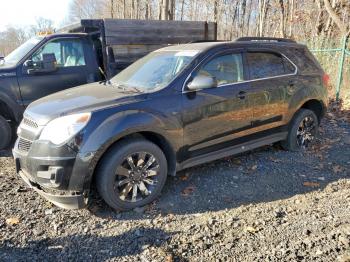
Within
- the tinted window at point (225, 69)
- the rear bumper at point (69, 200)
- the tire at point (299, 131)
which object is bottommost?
the rear bumper at point (69, 200)

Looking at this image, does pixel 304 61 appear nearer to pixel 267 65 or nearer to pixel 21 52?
pixel 267 65

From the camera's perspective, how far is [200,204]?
399 cm

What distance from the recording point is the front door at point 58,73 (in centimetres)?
604

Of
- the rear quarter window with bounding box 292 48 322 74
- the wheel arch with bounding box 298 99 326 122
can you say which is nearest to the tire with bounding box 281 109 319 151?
the wheel arch with bounding box 298 99 326 122

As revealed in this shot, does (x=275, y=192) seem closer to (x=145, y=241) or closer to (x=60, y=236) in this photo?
(x=145, y=241)

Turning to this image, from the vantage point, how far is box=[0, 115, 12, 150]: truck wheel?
19.1 ft

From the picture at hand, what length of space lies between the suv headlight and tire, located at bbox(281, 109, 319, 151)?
3.37m

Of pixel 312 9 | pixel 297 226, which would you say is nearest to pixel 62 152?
pixel 297 226

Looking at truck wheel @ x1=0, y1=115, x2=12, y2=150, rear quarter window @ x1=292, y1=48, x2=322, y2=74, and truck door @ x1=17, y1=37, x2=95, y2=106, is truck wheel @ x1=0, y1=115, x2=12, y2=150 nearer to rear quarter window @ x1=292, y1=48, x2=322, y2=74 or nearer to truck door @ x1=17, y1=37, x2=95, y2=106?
truck door @ x1=17, y1=37, x2=95, y2=106

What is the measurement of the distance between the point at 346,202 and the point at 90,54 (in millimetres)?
5100

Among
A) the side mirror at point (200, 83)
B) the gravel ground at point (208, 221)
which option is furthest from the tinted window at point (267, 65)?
the gravel ground at point (208, 221)

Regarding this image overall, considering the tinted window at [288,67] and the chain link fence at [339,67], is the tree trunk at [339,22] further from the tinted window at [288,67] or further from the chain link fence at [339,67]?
the tinted window at [288,67]

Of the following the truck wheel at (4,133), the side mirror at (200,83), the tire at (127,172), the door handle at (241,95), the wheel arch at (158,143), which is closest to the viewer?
the tire at (127,172)

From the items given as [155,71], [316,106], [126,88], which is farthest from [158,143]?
[316,106]
